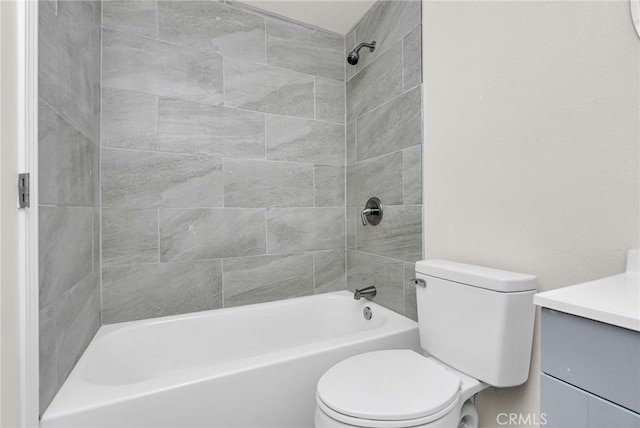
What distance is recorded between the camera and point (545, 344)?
611 mm

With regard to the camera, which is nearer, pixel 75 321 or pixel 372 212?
pixel 75 321

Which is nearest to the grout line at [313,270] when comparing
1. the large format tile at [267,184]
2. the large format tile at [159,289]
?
the large format tile at [267,184]

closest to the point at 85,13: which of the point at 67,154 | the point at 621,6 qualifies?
the point at 67,154

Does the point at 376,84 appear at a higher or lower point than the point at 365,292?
higher

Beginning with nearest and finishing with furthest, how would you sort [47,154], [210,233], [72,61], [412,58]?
1. [47,154]
2. [72,61]
3. [412,58]
4. [210,233]

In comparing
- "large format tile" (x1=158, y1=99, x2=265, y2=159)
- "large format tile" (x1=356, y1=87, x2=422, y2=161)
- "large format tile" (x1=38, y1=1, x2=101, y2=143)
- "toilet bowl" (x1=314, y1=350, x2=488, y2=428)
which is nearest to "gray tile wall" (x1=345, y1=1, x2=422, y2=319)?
"large format tile" (x1=356, y1=87, x2=422, y2=161)

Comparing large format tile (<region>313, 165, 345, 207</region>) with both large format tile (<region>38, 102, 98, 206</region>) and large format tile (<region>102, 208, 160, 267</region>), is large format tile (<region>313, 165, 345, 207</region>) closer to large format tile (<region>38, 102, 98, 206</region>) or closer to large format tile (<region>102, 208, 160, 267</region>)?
large format tile (<region>102, 208, 160, 267</region>)

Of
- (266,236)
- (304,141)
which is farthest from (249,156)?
(266,236)

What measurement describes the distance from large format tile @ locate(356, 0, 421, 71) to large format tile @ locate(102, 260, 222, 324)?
156cm

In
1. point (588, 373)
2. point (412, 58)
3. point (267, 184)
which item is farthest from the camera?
point (267, 184)

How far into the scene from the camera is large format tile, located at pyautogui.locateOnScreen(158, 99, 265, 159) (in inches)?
65.9

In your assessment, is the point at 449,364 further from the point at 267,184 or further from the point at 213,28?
the point at 213,28

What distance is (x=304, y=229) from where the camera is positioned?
6.63 feet

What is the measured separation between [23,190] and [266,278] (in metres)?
1.31
